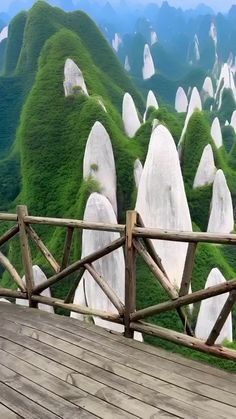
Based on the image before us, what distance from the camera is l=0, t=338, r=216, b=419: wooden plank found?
11.8 feet

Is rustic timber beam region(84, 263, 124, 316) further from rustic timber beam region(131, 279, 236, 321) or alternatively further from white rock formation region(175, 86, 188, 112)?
white rock formation region(175, 86, 188, 112)

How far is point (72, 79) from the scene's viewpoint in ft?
91.9

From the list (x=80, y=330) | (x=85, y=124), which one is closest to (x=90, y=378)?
(x=80, y=330)

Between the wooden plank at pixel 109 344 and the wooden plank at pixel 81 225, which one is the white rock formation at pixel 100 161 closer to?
the wooden plank at pixel 81 225

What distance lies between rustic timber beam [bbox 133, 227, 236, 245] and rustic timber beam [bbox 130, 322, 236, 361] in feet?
2.79

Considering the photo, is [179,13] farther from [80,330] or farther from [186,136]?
[80,330]

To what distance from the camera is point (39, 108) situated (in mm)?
27609

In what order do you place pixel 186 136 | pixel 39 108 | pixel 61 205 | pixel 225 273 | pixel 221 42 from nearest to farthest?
pixel 225 273 → pixel 61 205 → pixel 186 136 → pixel 39 108 → pixel 221 42

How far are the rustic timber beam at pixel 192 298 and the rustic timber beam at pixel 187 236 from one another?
341 mm

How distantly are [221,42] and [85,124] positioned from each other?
69.2 metres

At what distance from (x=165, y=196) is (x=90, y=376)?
1499 cm

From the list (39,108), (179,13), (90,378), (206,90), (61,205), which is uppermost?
(179,13)

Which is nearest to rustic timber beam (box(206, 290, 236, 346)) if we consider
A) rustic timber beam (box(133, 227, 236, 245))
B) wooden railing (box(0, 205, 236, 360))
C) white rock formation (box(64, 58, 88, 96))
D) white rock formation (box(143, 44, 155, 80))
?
wooden railing (box(0, 205, 236, 360))

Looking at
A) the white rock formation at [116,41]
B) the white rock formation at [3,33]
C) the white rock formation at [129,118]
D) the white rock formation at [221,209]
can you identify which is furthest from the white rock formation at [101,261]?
the white rock formation at [116,41]
